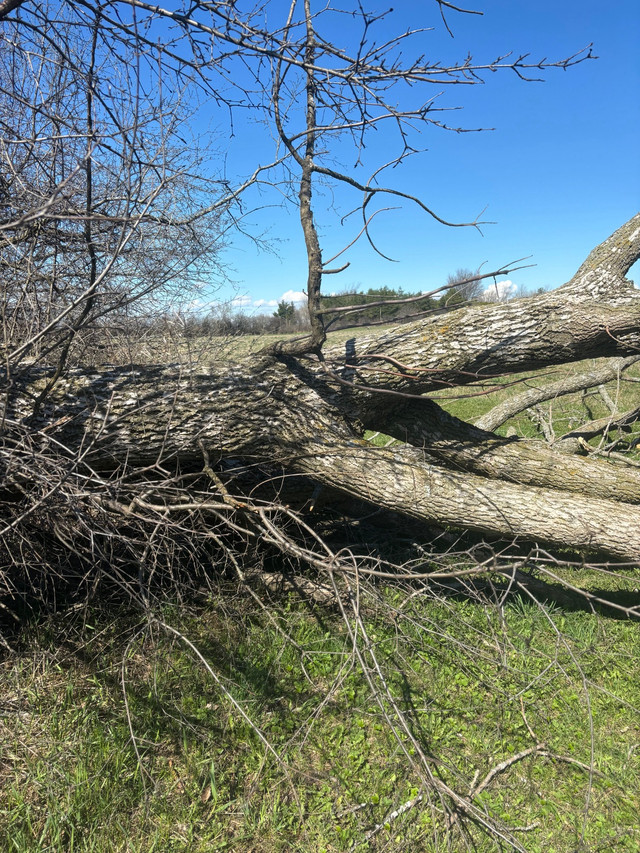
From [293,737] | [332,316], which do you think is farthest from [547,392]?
[293,737]

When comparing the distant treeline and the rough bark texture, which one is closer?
the distant treeline

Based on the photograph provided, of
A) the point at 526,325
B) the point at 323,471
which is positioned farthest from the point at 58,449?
the point at 526,325

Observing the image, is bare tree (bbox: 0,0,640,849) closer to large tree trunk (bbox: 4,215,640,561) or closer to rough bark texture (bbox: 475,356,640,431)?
large tree trunk (bbox: 4,215,640,561)

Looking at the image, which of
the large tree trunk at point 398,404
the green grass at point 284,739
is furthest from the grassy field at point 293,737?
the large tree trunk at point 398,404

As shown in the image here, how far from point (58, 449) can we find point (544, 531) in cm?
313

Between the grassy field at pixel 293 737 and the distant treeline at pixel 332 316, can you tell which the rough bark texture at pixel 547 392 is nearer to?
the distant treeline at pixel 332 316

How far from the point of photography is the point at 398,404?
399 cm

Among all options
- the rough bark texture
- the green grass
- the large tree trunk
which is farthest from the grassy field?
the rough bark texture

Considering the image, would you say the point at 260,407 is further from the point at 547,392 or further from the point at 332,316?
the point at 547,392

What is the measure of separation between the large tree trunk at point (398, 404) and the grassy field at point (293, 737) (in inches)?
31.6

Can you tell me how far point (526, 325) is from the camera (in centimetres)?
355

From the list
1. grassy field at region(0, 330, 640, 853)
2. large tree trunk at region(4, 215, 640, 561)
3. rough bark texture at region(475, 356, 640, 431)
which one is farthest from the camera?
rough bark texture at region(475, 356, 640, 431)

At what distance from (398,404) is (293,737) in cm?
238

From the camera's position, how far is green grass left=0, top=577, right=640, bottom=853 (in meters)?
2.30
